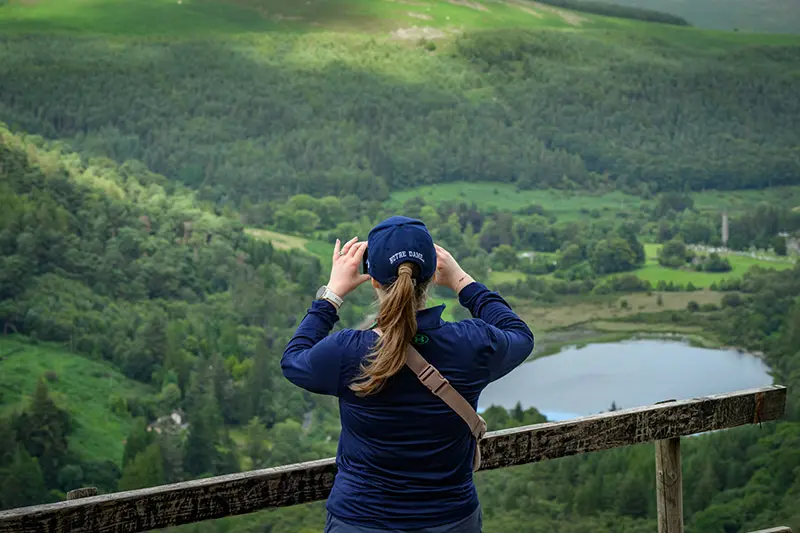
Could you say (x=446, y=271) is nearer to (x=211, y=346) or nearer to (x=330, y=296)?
(x=330, y=296)

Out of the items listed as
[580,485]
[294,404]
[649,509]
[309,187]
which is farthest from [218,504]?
[309,187]

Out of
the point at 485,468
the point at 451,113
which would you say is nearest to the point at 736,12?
the point at 451,113

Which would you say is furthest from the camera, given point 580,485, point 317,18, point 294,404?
point 317,18

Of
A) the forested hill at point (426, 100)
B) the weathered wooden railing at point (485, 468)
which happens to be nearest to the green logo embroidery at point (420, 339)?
the weathered wooden railing at point (485, 468)

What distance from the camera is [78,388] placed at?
109 feet

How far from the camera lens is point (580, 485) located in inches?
1081

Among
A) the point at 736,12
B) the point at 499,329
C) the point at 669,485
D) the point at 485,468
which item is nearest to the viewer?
the point at 499,329

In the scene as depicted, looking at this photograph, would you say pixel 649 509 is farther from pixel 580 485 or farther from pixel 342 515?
pixel 342 515

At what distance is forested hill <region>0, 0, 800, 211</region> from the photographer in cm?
4334

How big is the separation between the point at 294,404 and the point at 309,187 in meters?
13.9

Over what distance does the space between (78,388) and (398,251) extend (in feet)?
107

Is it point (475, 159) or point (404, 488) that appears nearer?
point (404, 488)

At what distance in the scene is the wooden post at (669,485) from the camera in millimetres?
3566

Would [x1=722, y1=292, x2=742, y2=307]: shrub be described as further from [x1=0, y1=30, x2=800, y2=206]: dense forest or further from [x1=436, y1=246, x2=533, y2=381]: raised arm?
[x1=436, y1=246, x2=533, y2=381]: raised arm
